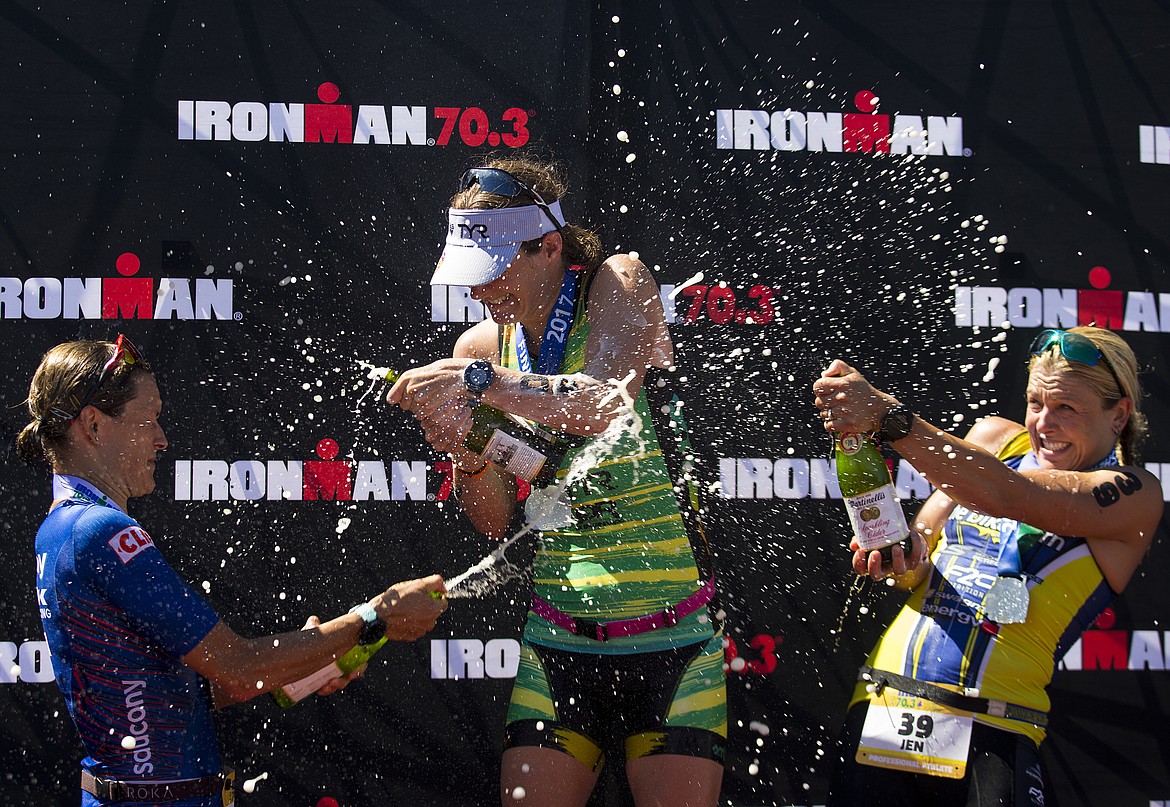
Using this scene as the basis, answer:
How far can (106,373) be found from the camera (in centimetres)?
228

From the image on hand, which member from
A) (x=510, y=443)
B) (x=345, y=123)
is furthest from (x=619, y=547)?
(x=345, y=123)

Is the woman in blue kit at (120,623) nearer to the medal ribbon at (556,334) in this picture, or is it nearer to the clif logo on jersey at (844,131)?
the medal ribbon at (556,334)

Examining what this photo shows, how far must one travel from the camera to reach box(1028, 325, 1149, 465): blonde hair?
2711 mm

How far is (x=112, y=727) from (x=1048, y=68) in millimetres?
3689

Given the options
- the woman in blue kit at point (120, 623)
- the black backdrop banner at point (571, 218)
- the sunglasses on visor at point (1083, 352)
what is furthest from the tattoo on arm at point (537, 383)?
the sunglasses on visor at point (1083, 352)

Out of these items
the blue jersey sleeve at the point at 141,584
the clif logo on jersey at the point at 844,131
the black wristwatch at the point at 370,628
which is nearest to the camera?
the blue jersey sleeve at the point at 141,584

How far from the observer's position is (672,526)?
2.75 meters

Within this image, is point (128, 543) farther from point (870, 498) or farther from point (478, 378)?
point (870, 498)

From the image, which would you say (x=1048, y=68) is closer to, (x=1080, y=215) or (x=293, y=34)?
(x=1080, y=215)

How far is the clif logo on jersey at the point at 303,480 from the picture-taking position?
3559 millimetres

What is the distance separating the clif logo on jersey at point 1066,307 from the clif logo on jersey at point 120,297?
8.59 ft

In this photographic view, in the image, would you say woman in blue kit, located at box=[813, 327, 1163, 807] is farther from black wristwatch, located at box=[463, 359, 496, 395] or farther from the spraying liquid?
black wristwatch, located at box=[463, 359, 496, 395]

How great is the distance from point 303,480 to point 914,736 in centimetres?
210

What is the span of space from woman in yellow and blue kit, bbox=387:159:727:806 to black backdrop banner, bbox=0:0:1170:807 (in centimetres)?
89
